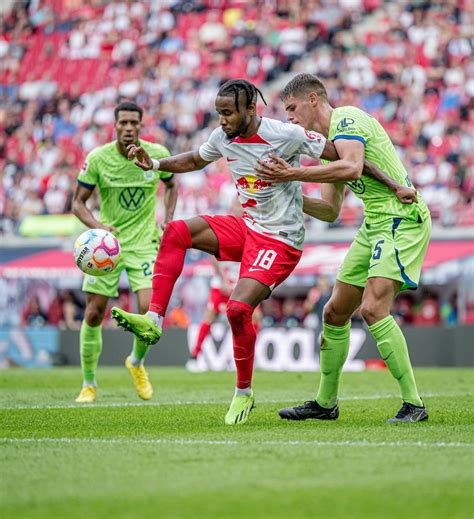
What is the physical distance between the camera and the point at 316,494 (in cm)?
469

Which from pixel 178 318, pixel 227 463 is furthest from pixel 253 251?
pixel 178 318

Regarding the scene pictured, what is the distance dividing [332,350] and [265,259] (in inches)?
40.9

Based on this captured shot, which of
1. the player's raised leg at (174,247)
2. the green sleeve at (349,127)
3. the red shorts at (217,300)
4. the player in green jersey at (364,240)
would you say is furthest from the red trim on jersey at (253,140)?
the red shorts at (217,300)

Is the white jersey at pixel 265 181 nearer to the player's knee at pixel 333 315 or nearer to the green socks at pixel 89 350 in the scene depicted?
the player's knee at pixel 333 315

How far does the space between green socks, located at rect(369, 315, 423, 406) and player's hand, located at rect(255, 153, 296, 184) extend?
4.18 ft

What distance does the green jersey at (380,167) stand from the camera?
25.5 ft

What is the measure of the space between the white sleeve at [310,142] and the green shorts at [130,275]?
3.49m

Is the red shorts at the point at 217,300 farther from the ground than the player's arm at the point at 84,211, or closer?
closer

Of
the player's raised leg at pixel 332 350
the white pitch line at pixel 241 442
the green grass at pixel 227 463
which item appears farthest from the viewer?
the player's raised leg at pixel 332 350

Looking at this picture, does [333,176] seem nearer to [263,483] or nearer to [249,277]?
[249,277]

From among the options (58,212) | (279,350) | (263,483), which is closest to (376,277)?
(263,483)

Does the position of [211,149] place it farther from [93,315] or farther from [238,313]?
[93,315]

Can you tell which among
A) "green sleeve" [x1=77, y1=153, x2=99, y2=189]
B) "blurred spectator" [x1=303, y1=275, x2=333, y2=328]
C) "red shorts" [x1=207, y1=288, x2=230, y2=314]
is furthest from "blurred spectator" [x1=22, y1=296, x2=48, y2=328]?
"green sleeve" [x1=77, y1=153, x2=99, y2=189]

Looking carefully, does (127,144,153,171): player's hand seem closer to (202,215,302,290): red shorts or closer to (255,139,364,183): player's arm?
(202,215,302,290): red shorts
